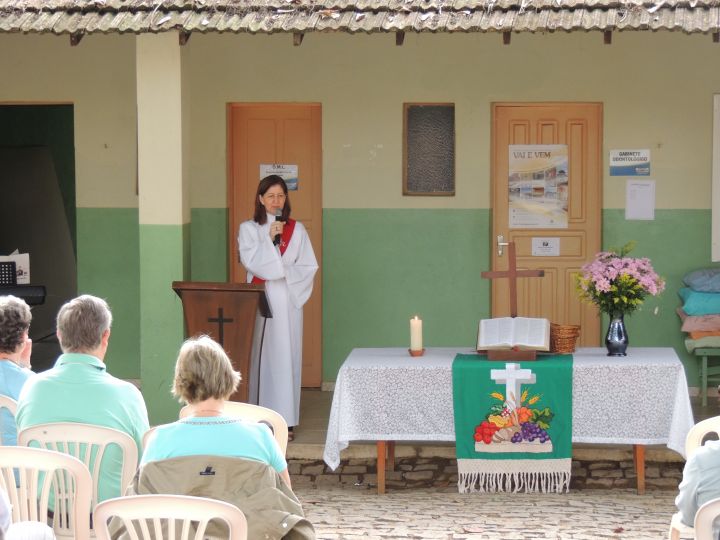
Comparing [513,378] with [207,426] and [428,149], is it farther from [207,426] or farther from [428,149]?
[207,426]

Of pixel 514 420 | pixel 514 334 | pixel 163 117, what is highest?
pixel 163 117

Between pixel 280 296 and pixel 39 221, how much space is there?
642 centimetres

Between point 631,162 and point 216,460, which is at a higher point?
point 631,162

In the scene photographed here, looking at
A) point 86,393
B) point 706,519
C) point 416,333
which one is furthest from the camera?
point 416,333

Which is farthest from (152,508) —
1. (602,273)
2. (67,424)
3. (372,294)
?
(372,294)

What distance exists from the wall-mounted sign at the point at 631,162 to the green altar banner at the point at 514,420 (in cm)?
267

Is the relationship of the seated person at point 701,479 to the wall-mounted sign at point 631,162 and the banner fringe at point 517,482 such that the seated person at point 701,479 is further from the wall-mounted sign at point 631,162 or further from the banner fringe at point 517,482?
the wall-mounted sign at point 631,162

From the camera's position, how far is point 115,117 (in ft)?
33.7

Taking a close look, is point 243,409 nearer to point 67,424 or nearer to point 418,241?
point 67,424

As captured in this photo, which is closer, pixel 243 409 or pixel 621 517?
pixel 243 409

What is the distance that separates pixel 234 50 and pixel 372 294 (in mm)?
2179

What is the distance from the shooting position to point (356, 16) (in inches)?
311

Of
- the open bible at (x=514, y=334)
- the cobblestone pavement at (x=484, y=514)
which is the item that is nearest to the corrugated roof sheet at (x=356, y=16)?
the open bible at (x=514, y=334)

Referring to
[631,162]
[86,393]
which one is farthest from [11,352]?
[631,162]
